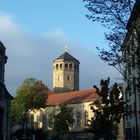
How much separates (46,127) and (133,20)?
124m

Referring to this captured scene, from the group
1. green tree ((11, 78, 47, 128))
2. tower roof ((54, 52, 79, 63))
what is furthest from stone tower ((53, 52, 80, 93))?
green tree ((11, 78, 47, 128))

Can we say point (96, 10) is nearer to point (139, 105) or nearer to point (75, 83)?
point (139, 105)

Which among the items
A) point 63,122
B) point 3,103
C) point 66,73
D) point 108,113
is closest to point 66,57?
point 66,73

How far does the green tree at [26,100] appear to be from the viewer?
10794 cm

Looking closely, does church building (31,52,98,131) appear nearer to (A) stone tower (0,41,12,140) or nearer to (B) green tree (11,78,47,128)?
(B) green tree (11,78,47,128)

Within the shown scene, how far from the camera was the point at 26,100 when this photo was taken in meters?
109

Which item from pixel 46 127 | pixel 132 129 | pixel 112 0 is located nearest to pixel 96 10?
pixel 112 0

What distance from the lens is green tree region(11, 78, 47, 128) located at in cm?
10794

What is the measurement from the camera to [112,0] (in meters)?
27.0

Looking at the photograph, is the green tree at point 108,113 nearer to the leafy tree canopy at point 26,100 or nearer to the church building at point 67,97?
the leafy tree canopy at point 26,100

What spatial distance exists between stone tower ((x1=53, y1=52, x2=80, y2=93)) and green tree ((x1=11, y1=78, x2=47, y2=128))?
65.5m

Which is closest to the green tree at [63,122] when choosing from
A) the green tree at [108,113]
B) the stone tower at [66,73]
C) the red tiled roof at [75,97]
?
the red tiled roof at [75,97]

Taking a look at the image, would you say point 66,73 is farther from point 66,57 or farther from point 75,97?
point 75,97

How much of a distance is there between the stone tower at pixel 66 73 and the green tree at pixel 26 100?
6553 centimetres
